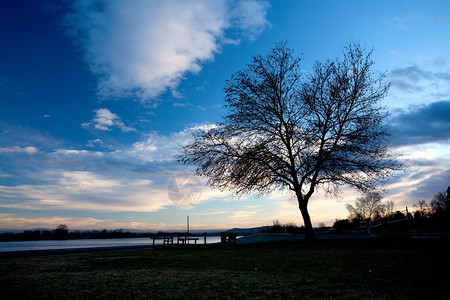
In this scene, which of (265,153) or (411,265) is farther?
(265,153)

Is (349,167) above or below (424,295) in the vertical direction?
above

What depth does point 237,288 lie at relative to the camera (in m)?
6.06

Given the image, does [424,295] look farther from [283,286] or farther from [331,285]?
[283,286]

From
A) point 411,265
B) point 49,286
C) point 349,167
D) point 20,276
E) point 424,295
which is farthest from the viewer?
point 349,167

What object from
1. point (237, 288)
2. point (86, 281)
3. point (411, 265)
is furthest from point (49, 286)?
point (411, 265)

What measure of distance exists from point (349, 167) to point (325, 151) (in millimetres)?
1960

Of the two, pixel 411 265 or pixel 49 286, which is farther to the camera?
pixel 411 265

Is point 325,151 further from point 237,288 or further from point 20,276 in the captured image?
point 20,276

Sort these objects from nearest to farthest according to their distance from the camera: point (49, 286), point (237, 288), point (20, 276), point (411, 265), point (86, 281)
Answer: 1. point (237, 288)
2. point (49, 286)
3. point (86, 281)
4. point (20, 276)
5. point (411, 265)

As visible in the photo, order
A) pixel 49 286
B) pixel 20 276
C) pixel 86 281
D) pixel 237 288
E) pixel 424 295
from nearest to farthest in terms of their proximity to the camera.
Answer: pixel 424 295
pixel 237 288
pixel 49 286
pixel 86 281
pixel 20 276

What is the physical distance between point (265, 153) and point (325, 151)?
4.31 meters

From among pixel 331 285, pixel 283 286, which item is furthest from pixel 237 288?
pixel 331 285

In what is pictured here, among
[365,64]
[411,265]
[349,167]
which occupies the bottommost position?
[411,265]

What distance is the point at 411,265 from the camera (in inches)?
342
